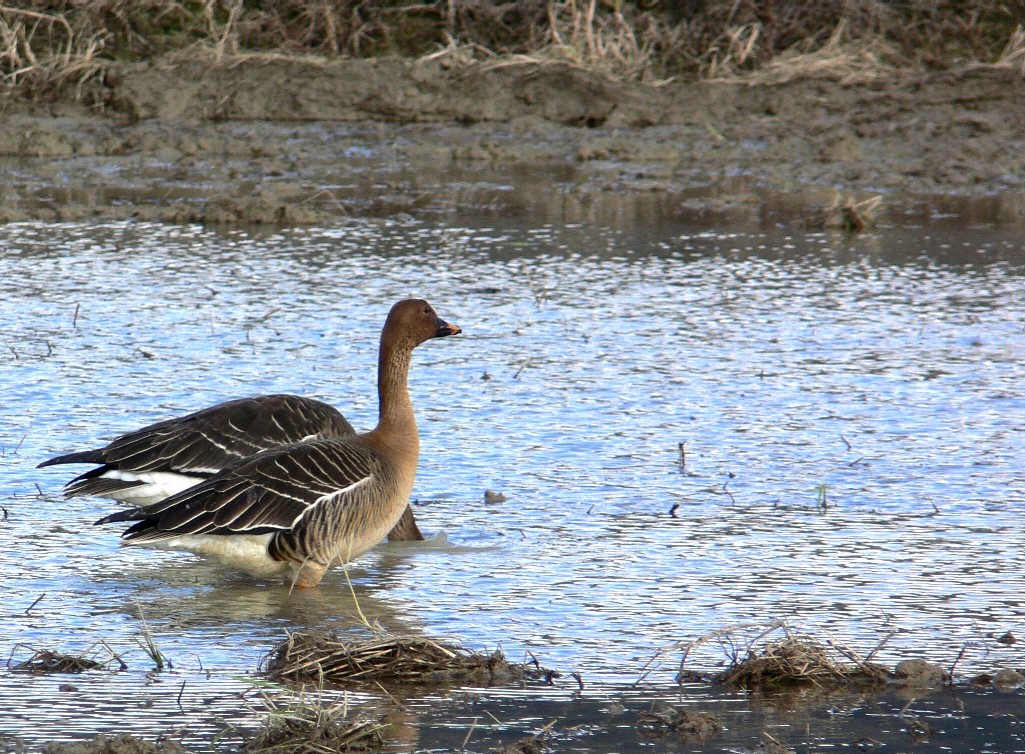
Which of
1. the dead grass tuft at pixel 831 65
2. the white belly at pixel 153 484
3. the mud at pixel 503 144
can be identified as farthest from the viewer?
the dead grass tuft at pixel 831 65

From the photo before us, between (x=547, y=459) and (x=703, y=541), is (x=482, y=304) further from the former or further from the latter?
(x=703, y=541)

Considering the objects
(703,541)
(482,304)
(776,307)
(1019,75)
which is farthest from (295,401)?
(1019,75)

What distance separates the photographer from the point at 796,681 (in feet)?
17.0

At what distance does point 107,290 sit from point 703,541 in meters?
6.04

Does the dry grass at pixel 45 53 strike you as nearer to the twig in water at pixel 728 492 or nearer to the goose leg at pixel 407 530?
the goose leg at pixel 407 530

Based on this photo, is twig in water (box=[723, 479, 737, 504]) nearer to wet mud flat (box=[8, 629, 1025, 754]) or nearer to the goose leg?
the goose leg

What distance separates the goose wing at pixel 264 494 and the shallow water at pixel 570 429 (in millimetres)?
321

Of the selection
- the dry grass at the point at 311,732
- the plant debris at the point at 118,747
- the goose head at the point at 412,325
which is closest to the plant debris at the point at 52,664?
the plant debris at the point at 118,747

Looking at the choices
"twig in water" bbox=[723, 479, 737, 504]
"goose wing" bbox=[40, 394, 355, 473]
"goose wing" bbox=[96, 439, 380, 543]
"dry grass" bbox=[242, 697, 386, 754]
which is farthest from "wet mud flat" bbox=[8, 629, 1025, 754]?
"twig in water" bbox=[723, 479, 737, 504]

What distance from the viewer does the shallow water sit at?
19.1 ft

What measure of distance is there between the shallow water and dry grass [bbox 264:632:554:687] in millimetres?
216

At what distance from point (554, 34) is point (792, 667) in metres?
12.8

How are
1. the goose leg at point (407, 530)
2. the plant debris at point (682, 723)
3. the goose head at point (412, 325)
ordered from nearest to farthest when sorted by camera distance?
the plant debris at point (682, 723) → the goose leg at point (407, 530) → the goose head at point (412, 325)

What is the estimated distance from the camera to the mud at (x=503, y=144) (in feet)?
47.7
